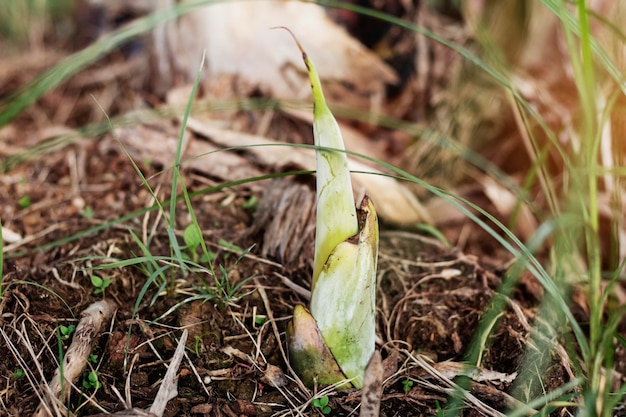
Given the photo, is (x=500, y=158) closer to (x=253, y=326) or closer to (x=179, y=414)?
(x=253, y=326)

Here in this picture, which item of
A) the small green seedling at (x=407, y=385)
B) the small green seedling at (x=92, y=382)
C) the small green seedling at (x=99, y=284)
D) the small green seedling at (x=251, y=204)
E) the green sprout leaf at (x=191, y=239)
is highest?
the green sprout leaf at (x=191, y=239)

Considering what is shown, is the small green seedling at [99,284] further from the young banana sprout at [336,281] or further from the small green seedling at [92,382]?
the young banana sprout at [336,281]

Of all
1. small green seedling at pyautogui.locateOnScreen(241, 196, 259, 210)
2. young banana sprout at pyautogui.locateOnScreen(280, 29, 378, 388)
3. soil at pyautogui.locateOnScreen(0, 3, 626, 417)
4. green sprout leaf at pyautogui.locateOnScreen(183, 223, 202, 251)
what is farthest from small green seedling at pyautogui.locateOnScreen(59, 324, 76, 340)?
small green seedling at pyautogui.locateOnScreen(241, 196, 259, 210)

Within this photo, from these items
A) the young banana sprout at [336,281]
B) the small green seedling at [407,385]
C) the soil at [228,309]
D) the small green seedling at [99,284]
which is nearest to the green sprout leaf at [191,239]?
the soil at [228,309]

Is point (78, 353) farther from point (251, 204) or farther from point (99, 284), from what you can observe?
point (251, 204)

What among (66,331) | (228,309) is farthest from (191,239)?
(66,331)

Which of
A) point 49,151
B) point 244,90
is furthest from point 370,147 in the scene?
point 49,151

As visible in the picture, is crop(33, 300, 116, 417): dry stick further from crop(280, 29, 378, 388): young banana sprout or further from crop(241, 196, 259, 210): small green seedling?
crop(241, 196, 259, 210): small green seedling
